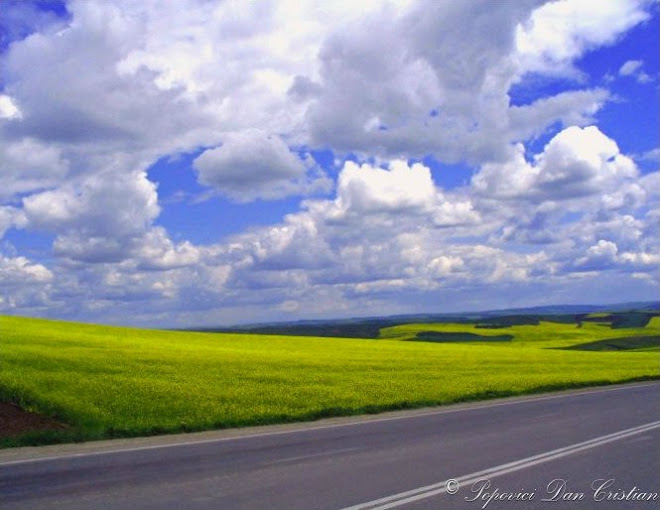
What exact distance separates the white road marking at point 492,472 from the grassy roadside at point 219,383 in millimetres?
7671

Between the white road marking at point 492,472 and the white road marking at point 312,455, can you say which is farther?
the white road marking at point 312,455

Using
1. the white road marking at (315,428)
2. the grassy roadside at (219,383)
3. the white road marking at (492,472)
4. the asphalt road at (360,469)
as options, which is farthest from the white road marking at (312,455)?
the grassy roadside at (219,383)

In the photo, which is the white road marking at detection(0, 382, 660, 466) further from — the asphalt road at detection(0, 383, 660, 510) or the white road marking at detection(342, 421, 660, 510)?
the white road marking at detection(342, 421, 660, 510)

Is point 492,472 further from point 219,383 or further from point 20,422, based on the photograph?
point 219,383

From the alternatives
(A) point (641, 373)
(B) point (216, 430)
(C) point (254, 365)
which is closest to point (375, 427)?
(B) point (216, 430)

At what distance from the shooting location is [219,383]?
24.4 m

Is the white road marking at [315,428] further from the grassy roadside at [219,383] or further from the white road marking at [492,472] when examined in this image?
the white road marking at [492,472]

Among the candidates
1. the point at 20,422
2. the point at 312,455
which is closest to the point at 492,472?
the point at 312,455

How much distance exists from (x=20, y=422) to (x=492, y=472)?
1119cm

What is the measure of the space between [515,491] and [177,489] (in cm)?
503

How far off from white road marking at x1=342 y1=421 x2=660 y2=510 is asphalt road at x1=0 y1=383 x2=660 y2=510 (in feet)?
0.07

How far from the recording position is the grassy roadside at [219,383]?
17.6 meters

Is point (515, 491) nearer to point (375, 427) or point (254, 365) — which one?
point (375, 427)

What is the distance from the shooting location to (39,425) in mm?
16297
